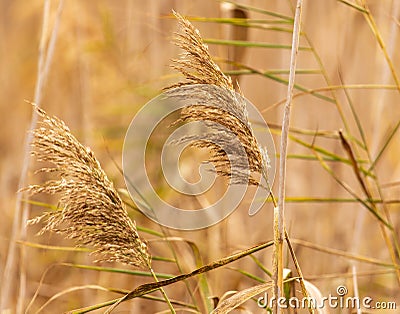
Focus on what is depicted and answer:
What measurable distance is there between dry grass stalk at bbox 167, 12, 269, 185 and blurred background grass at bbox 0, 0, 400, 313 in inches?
31.8

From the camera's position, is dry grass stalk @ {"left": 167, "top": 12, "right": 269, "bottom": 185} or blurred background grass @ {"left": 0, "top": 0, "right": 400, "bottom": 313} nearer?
dry grass stalk @ {"left": 167, "top": 12, "right": 269, "bottom": 185}

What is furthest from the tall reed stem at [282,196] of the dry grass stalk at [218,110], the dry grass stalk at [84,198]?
the dry grass stalk at [84,198]

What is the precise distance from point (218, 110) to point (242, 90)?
54.2 inches

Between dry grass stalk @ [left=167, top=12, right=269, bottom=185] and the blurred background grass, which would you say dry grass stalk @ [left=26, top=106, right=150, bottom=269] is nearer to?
dry grass stalk @ [left=167, top=12, right=269, bottom=185]

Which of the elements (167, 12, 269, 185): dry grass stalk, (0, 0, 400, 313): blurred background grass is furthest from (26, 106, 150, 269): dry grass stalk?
(0, 0, 400, 313): blurred background grass

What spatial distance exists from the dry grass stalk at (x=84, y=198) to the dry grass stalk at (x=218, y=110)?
13 centimetres

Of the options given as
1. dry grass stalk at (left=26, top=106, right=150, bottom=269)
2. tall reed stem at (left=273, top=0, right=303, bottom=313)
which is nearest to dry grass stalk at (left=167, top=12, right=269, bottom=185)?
tall reed stem at (left=273, top=0, right=303, bottom=313)

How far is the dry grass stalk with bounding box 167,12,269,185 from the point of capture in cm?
82

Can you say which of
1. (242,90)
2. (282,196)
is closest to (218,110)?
(282,196)

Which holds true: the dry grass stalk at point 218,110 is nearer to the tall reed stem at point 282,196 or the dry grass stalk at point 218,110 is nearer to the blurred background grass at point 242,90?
the tall reed stem at point 282,196

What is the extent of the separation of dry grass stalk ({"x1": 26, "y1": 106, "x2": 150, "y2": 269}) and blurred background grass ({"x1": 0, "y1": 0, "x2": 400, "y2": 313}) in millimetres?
806

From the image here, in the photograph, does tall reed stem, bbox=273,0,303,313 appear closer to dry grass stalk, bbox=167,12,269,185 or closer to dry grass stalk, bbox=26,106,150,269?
dry grass stalk, bbox=167,12,269,185

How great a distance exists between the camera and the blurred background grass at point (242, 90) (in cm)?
186

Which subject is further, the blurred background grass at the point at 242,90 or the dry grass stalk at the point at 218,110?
the blurred background grass at the point at 242,90
